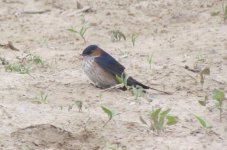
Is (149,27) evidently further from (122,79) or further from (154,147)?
(154,147)

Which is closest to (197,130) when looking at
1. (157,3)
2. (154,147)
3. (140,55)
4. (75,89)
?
(154,147)

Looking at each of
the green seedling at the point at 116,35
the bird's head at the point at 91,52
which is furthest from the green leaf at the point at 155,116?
the green seedling at the point at 116,35

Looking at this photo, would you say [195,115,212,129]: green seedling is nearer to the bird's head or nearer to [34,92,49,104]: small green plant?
[34,92,49,104]: small green plant

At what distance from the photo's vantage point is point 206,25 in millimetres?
8219

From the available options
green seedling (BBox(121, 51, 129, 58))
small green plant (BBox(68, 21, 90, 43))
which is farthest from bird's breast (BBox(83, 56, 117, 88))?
small green plant (BBox(68, 21, 90, 43))

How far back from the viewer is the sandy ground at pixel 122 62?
16.7 ft

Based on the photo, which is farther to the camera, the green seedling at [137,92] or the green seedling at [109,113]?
the green seedling at [137,92]

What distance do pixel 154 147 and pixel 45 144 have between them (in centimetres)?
69

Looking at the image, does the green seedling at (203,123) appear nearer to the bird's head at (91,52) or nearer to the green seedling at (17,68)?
the bird's head at (91,52)

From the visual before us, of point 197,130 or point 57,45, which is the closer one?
point 197,130

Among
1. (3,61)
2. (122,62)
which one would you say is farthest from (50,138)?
(122,62)

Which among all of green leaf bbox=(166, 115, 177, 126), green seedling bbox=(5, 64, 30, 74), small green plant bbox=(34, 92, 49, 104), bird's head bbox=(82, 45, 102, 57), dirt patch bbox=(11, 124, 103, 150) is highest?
bird's head bbox=(82, 45, 102, 57)

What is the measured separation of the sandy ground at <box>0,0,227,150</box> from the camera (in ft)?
16.7

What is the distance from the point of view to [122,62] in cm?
707
